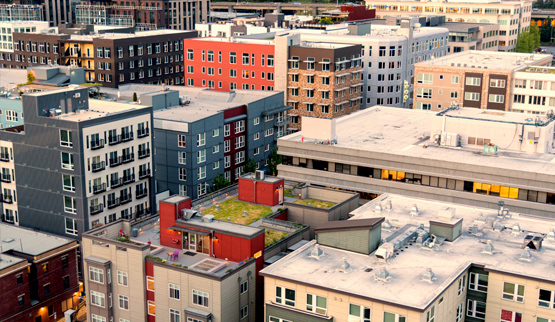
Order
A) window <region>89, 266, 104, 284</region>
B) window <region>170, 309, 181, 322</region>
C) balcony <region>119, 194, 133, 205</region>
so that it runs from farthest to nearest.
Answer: balcony <region>119, 194, 133, 205</region> < window <region>89, 266, 104, 284</region> < window <region>170, 309, 181, 322</region>

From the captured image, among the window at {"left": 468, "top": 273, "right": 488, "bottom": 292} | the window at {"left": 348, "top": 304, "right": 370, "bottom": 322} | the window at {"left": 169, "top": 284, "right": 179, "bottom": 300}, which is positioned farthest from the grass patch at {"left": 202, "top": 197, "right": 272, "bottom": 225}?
the window at {"left": 468, "top": 273, "right": 488, "bottom": 292}

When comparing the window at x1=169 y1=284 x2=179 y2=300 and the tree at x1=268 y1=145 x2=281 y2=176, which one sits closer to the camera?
the window at x1=169 y1=284 x2=179 y2=300

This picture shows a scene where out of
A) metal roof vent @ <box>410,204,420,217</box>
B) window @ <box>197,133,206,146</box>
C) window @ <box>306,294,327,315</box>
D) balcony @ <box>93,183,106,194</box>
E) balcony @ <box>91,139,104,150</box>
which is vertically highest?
balcony @ <box>91,139,104,150</box>

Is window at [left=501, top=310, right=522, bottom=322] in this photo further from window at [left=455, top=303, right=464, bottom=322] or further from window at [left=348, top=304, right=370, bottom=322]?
window at [left=348, top=304, right=370, bottom=322]

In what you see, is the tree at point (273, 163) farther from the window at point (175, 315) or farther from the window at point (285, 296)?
the window at point (285, 296)

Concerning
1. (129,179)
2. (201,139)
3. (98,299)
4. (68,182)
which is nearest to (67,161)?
(68,182)

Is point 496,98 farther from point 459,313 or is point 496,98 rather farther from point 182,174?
point 459,313

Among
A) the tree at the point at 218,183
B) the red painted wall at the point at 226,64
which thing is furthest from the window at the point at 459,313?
the red painted wall at the point at 226,64
